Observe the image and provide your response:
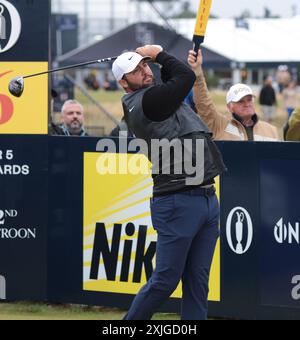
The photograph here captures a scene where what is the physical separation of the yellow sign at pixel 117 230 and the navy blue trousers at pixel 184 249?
4.36ft

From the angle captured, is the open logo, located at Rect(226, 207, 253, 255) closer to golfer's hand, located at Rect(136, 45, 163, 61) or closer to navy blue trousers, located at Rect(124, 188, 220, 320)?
navy blue trousers, located at Rect(124, 188, 220, 320)

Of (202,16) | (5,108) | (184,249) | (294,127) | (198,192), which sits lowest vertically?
(184,249)

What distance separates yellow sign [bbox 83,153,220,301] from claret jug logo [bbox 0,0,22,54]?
1122 mm

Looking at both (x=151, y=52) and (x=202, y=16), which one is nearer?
(x=151, y=52)

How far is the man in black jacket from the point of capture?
5676 mm

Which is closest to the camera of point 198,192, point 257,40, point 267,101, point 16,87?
point 198,192

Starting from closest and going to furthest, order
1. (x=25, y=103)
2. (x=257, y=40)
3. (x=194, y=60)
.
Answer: (x=194, y=60) < (x=25, y=103) < (x=257, y=40)

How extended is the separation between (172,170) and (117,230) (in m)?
1.74

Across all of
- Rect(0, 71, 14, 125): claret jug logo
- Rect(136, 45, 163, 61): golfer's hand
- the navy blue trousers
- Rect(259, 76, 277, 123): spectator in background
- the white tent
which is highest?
the white tent

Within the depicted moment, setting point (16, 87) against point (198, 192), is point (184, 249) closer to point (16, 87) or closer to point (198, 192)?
point (198, 192)

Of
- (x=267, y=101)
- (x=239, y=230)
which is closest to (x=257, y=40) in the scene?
(x=267, y=101)

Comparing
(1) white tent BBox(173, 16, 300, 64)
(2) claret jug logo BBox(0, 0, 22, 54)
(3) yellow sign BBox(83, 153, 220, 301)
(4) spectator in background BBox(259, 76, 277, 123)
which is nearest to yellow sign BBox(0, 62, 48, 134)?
(2) claret jug logo BBox(0, 0, 22, 54)

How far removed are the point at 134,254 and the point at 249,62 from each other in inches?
1062

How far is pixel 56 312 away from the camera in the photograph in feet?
24.7
